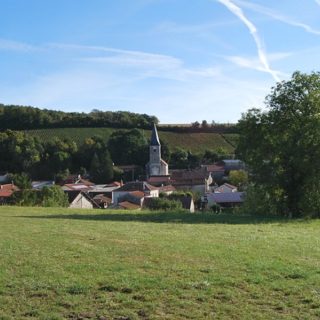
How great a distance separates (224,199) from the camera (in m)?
93.6

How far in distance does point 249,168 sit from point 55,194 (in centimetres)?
2626

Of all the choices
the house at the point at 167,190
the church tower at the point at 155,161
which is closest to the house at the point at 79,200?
the house at the point at 167,190

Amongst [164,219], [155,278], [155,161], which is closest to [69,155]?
[155,161]

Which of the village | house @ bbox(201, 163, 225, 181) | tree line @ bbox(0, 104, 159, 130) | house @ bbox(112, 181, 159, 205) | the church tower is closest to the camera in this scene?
the village

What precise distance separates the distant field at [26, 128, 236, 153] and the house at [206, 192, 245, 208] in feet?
187

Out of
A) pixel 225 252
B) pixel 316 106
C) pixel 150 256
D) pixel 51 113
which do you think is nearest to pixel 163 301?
pixel 150 256

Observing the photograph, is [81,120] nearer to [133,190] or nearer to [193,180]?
[193,180]

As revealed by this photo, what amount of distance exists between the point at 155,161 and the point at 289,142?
107 metres

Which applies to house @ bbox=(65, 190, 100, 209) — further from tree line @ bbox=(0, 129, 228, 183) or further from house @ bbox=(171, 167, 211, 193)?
tree line @ bbox=(0, 129, 228, 183)

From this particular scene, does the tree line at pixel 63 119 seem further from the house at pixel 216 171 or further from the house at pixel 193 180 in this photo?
the house at pixel 193 180

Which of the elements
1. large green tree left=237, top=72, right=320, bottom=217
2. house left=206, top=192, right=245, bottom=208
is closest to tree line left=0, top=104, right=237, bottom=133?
house left=206, top=192, right=245, bottom=208

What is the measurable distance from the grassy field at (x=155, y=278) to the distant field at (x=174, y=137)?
428 feet

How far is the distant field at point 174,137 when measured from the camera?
149 m

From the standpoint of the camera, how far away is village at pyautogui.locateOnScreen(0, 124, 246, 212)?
7706 centimetres
